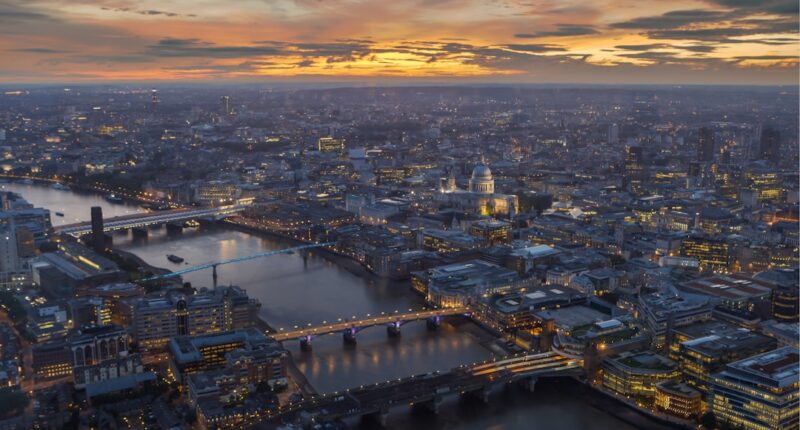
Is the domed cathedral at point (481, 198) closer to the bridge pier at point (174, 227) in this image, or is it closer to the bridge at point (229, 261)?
the bridge at point (229, 261)

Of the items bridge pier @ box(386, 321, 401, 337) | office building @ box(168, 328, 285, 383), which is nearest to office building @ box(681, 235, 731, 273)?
bridge pier @ box(386, 321, 401, 337)

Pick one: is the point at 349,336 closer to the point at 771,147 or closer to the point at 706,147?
the point at 706,147

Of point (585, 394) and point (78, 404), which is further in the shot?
point (585, 394)

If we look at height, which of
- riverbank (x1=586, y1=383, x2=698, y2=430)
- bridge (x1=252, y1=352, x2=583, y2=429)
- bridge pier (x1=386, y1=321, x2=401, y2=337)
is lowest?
riverbank (x1=586, y1=383, x2=698, y2=430)

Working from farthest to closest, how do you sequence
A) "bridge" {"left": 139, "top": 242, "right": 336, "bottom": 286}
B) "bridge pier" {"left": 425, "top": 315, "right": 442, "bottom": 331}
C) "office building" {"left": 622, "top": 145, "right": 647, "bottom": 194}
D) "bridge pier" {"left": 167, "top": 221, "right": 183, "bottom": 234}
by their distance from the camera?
"office building" {"left": 622, "top": 145, "right": 647, "bottom": 194}, "bridge pier" {"left": 167, "top": 221, "right": 183, "bottom": 234}, "bridge" {"left": 139, "top": 242, "right": 336, "bottom": 286}, "bridge pier" {"left": 425, "top": 315, "right": 442, "bottom": 331}

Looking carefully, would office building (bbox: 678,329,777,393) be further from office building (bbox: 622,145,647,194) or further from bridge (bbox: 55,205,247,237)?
office building (bbox: 622,145,647,194)

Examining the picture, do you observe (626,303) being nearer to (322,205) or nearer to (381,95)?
(322,205)

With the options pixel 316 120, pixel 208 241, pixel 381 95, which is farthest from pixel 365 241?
pixel 381 95
